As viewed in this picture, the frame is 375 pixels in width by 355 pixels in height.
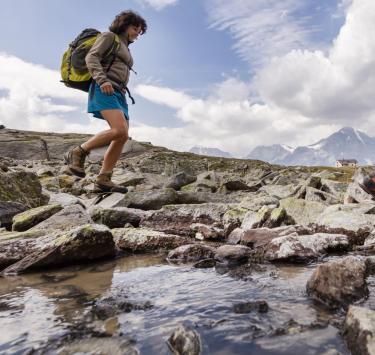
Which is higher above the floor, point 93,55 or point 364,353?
point 93,55

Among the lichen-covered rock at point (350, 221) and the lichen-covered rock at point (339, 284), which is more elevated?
the lichen-covered rock at point (350, 221)

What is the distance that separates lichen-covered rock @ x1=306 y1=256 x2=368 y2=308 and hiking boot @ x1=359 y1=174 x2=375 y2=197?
20.1 feet

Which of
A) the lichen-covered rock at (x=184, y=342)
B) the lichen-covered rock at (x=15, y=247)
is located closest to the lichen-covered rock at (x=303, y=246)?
the lichen-covered rock at (x=184, y=342)

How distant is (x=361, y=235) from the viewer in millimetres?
8211

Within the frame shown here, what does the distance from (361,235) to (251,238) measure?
2.42 m

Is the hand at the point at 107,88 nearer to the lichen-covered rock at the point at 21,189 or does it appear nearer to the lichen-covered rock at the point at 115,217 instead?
the lichen-covered rock at the point at 115,217

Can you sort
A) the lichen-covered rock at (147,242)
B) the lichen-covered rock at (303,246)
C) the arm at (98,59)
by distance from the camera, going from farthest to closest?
the lichen-covered rock at (147,242) → the arm at (98,59) → the lichen-covered rock at (303,246)

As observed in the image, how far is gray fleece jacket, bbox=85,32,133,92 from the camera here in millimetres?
7637

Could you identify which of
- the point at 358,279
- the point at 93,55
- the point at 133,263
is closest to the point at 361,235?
the point at 358,279

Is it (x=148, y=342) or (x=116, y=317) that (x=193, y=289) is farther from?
(x=148, y=342)

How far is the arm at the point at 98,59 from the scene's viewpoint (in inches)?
300

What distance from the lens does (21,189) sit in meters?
13.2

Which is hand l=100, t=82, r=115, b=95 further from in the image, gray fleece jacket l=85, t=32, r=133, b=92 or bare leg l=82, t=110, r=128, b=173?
bare leg l=82, t=110, r=128, b=173

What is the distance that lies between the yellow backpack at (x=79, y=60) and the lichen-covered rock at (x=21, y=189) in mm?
5844
